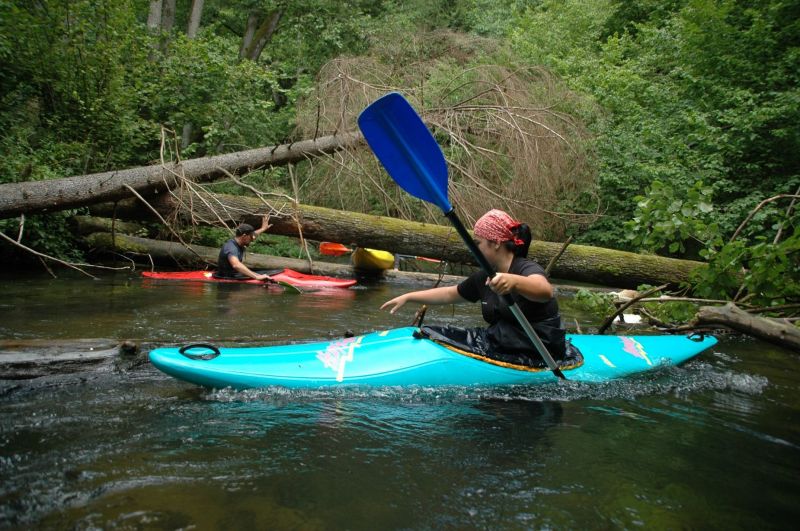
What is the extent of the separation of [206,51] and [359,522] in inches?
383

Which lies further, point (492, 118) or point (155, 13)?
point (155, 13)

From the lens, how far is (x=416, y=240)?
318 inches

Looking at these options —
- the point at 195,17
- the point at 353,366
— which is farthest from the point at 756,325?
the point at 195,17

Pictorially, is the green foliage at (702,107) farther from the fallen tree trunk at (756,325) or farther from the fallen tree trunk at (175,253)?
the fallen tree trunk at (756,325)

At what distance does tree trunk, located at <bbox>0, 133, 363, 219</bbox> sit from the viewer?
20.8ft

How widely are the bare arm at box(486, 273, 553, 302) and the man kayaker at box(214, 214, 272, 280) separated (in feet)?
16.2

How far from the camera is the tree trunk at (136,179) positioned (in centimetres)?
633

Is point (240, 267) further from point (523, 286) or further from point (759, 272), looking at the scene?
point (759, 272)

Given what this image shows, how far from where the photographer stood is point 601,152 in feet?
39.8

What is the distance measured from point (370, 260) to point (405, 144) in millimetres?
5857

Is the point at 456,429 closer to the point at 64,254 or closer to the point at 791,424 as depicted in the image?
the point at 791,424

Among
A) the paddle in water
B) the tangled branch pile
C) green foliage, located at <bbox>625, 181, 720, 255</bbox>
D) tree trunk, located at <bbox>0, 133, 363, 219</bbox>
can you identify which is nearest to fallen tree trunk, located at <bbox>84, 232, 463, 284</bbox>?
the tangled branch pile

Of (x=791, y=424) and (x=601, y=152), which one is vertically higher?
(x=601, y=152)

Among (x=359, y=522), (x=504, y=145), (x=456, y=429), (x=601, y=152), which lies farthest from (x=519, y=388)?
(x=601, y=152)
